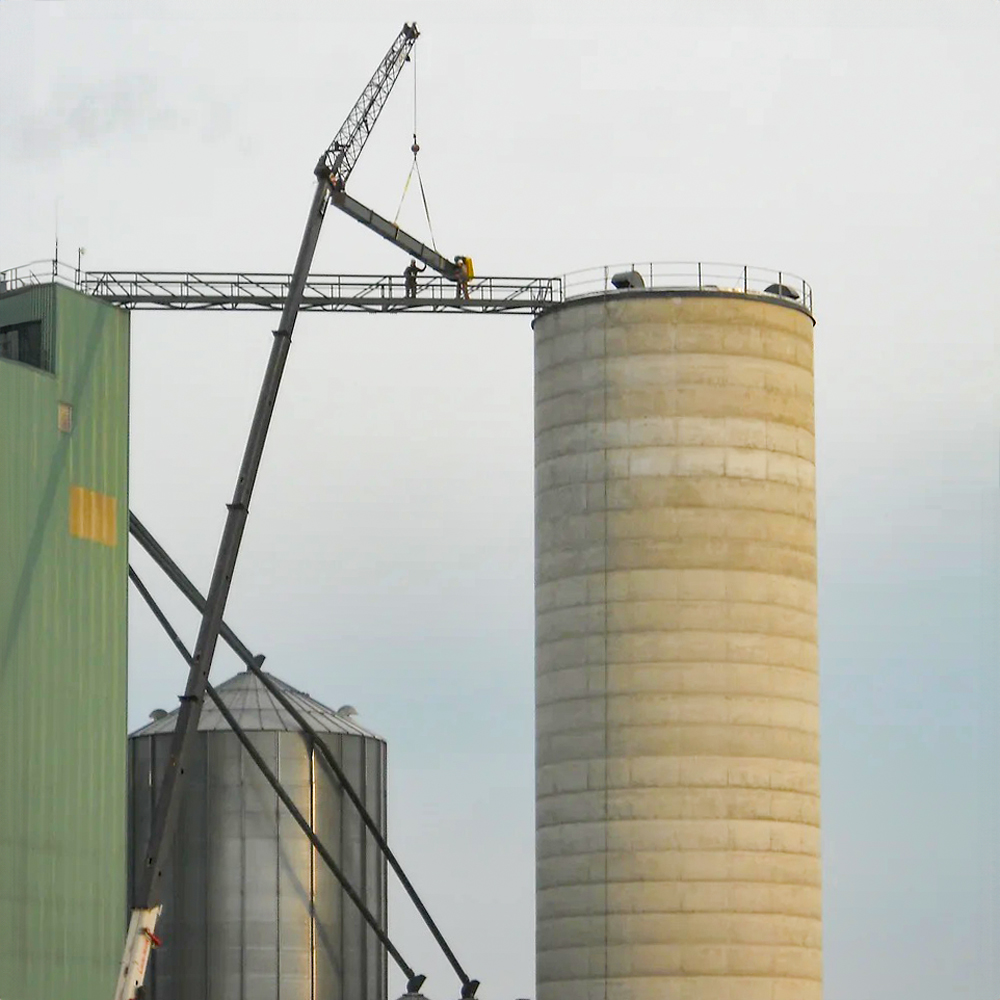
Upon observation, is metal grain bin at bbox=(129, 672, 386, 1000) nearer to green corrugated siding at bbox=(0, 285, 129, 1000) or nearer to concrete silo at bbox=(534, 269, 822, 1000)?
concrete silo at bbox=(534, 269, 822, 1000)

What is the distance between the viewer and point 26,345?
71125 millimetres

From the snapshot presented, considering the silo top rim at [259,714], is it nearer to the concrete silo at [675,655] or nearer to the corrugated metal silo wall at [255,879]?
the corrugated metal silo wall at [255,879]

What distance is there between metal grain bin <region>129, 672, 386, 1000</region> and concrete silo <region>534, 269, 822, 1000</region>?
6.40 m

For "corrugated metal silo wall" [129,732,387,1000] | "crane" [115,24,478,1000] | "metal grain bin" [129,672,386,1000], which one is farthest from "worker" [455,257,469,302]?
"corrugated metal silo wall" [129,732,387,1000]

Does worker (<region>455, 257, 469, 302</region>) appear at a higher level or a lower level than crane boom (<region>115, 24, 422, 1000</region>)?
higher

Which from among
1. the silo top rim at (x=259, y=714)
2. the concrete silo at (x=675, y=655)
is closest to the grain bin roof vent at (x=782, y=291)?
the concrete silo at (x=675, y=655)

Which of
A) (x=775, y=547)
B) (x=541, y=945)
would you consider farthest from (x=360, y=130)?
(x=541, y=945)

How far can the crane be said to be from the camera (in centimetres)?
6719

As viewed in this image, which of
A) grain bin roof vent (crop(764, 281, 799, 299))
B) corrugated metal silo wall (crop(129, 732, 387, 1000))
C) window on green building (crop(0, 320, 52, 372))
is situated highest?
grain bin roof vent (crop(764, 281, 799, 299))

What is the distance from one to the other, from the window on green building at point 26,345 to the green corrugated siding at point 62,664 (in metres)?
0.28

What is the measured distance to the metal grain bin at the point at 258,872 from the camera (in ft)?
258

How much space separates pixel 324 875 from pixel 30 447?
60.1 feet

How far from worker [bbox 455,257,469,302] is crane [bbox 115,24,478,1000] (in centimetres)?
4

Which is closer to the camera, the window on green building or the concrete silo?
the window on green building
